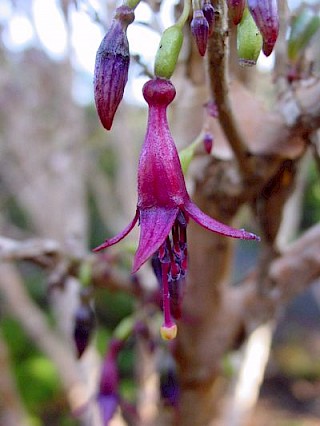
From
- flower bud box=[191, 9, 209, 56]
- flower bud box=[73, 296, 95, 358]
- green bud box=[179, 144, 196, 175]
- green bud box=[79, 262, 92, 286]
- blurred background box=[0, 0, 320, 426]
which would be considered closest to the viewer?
flower bud box=[191, 9, 209, 56]

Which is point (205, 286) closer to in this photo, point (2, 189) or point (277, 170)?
point (277, 170)

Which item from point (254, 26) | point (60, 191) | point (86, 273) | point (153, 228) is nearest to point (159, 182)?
point (153, 228)

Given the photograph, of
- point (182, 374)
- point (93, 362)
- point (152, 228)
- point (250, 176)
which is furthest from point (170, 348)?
point (93, 362)

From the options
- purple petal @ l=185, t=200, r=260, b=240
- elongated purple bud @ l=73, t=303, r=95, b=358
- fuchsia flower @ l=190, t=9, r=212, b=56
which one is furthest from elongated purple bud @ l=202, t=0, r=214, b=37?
elongated purple bud @ l=73, t=303, r=95, b=358

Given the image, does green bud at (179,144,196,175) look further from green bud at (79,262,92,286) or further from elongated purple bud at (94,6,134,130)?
green bud at (79,262,92,286)

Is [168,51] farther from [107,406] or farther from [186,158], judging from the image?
[107,406]

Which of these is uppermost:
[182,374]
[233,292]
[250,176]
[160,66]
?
[160,66]
